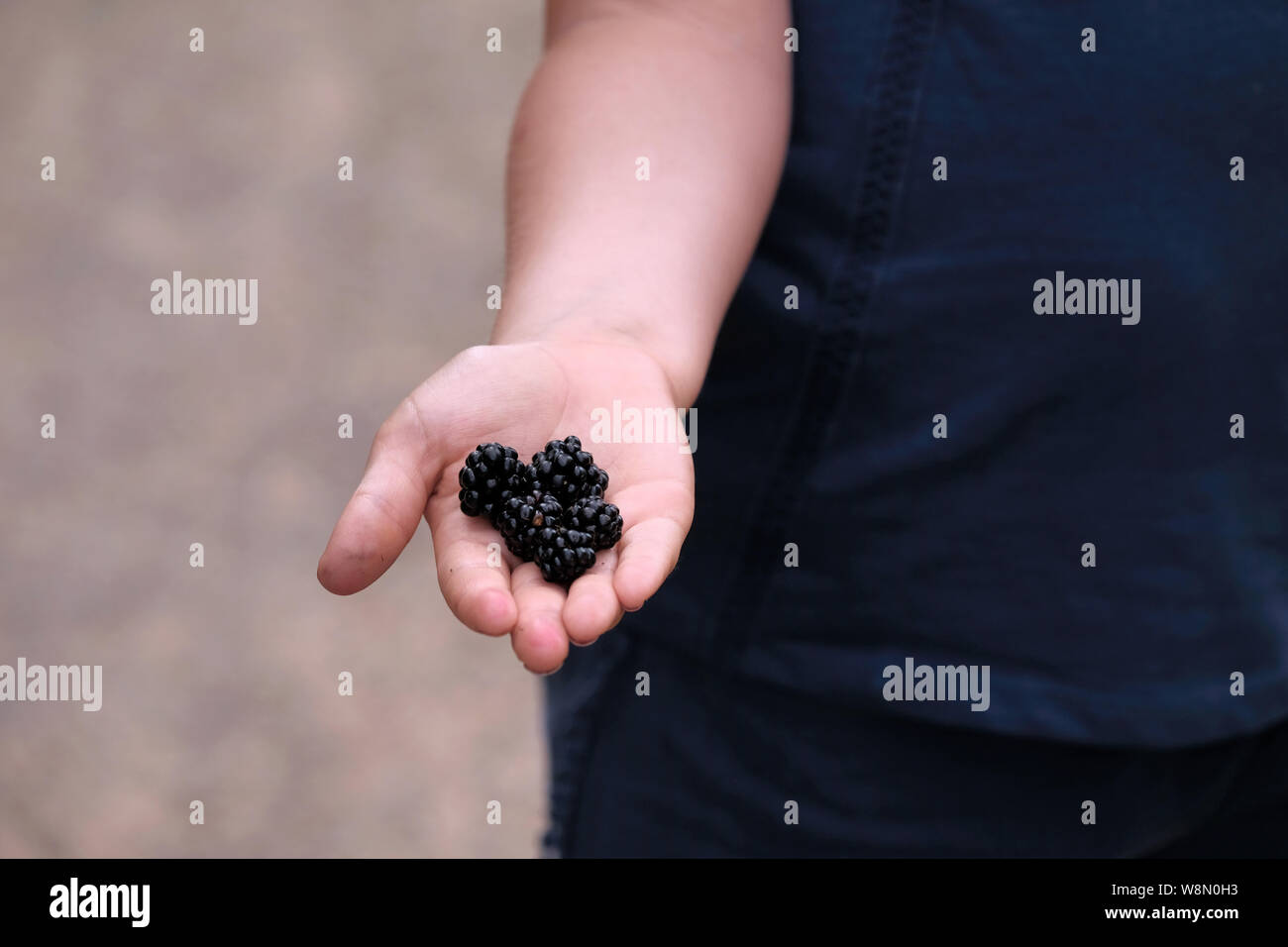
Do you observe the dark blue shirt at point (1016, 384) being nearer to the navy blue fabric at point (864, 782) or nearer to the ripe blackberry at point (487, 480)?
the navy blue fabric at point (864, 782)

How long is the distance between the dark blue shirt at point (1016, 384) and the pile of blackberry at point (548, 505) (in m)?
0.24

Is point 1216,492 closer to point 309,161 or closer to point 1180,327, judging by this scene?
point 1180,327

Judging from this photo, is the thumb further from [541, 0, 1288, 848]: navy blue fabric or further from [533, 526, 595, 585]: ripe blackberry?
→ [541, 0, 1288, 848]: navy blue fabric

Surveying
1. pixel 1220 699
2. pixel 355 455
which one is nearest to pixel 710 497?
pixel 1220 699

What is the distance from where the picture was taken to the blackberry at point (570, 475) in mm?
1140

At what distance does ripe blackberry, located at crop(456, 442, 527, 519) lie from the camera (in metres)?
1.09

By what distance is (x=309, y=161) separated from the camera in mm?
4047

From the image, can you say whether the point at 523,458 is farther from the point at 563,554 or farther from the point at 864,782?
the point at 864,782

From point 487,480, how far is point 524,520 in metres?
0.05

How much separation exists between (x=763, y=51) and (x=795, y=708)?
763mm

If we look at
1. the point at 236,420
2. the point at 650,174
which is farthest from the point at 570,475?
the point at 236,420

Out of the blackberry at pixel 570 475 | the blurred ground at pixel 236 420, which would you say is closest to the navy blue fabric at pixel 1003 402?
the blackberry at pixel 570 475

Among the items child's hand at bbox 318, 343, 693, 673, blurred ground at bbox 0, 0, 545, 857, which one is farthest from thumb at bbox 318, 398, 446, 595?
blurred ground at bbox 0, 0, 545, 857

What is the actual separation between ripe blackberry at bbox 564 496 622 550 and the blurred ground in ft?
6.62
